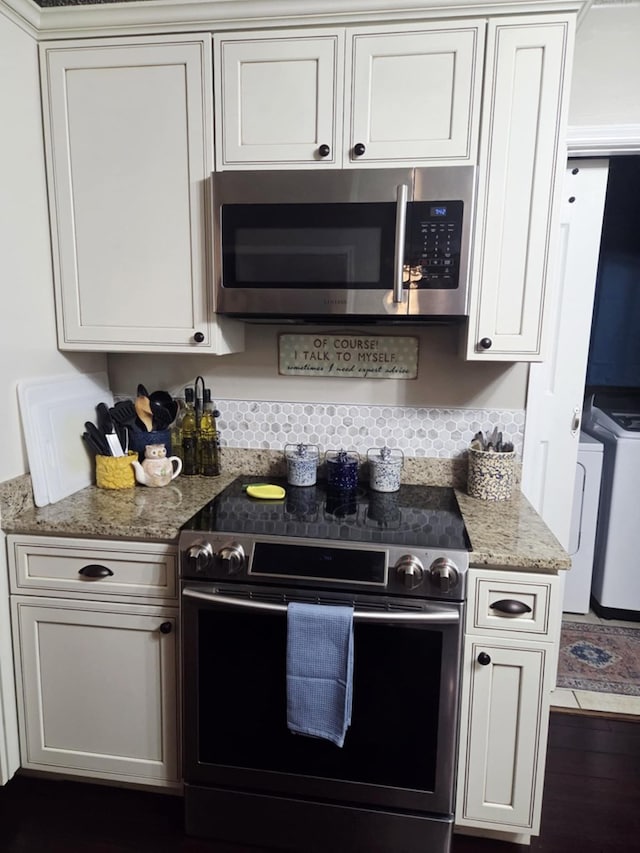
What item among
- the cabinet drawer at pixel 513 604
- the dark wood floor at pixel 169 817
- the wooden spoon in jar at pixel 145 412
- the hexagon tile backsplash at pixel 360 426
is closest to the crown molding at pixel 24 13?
the wooden spoon in jar at pixel 145 412

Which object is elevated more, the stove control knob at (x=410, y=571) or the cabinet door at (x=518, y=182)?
the cabinet door at (x=518, y=182)

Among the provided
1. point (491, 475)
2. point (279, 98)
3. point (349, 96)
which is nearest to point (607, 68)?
point (349, 96)

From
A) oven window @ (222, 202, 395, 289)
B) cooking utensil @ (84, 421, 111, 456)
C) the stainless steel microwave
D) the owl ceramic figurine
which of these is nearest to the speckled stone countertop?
the owl ceramic figurine

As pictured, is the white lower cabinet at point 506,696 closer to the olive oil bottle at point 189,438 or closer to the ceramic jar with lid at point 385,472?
the ceramic jar with lid at point 385,472

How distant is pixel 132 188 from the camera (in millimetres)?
1712

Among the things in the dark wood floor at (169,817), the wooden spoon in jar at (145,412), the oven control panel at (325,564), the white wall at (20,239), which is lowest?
the dark wood floor at (169,817)

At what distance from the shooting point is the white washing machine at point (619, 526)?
2.78m

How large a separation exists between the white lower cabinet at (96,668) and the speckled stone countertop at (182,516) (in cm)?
5

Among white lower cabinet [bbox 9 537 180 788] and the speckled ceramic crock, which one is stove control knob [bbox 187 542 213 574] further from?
the speckled ceramic crock

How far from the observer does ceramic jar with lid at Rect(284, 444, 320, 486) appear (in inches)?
76.4

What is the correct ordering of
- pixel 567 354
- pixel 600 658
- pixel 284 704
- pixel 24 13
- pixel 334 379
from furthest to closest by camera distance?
pixel 600 658, pixel 567 354, pixel 334 379, pixel 24 13, pixel 284 704

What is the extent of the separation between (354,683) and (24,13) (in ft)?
6.79

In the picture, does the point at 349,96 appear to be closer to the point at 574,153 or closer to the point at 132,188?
the point at 132,188

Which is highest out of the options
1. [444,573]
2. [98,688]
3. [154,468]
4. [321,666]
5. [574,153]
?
[574,153]
